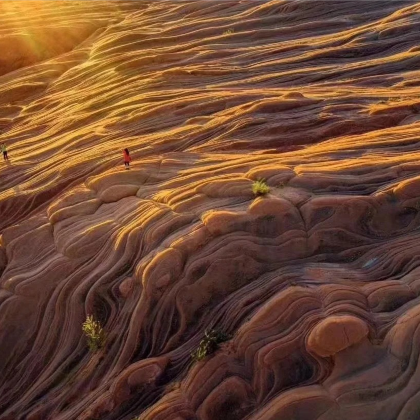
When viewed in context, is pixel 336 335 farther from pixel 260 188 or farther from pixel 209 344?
pixel 260 188

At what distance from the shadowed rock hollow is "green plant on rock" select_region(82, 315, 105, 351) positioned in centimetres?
15

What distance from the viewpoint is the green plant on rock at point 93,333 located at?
39.5 feet

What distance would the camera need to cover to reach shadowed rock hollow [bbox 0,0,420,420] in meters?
9.48

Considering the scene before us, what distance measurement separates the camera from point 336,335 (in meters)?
9.30

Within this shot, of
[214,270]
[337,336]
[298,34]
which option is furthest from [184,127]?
[298,34]

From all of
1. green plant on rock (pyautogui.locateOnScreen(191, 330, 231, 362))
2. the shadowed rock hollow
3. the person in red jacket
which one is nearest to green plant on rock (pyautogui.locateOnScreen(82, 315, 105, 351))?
the shadowed rock hollow

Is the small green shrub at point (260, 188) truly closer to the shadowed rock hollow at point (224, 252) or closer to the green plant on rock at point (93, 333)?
the shadowed rock hollow at point (224, 252)

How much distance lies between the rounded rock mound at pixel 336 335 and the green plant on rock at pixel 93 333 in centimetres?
482

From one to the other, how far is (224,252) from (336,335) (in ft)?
11.7

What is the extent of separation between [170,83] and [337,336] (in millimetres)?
19120

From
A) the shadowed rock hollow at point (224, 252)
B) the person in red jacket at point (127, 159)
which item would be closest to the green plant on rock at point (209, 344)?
the shadowed rock hollow at point (224, 252)

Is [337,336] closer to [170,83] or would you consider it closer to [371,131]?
[371,131]

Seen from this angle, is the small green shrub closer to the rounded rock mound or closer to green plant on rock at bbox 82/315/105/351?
the rounded rock mound

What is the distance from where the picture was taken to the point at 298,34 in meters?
32.1
